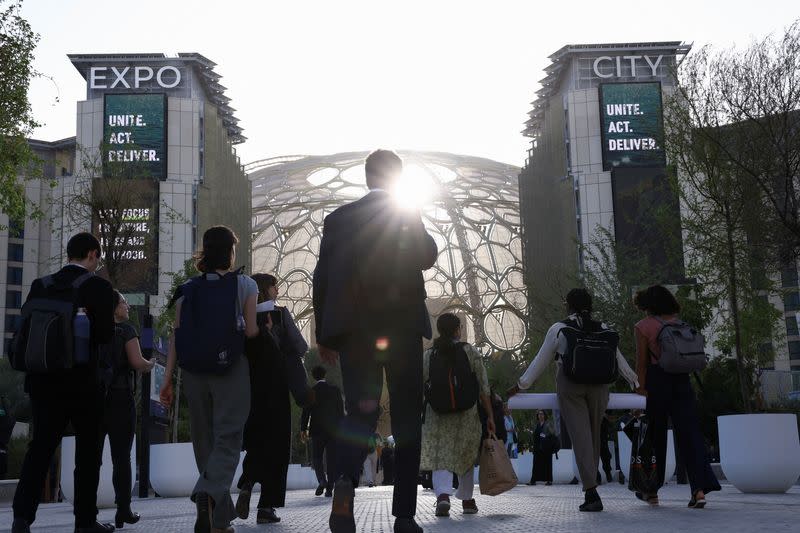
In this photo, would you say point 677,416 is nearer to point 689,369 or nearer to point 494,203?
point 689,369

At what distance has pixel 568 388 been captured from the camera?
28.9 ft

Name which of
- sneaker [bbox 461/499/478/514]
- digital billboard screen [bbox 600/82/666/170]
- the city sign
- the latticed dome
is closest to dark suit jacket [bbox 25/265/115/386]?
sneaker [bbox 461/499/478/514]

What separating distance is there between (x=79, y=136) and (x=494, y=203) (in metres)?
33.4

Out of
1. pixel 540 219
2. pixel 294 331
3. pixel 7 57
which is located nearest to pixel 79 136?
pixel 540 219

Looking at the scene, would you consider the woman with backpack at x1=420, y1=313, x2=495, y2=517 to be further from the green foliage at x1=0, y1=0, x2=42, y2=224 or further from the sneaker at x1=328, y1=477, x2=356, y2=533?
the green foliage at x1=0, y1=0, x2=42, y2=224

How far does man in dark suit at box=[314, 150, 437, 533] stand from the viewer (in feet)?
17.9

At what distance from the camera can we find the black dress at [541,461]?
20828 mm

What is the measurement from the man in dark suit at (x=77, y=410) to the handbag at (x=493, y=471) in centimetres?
327

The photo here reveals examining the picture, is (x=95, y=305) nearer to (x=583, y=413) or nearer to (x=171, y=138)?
(x=583, y=413)

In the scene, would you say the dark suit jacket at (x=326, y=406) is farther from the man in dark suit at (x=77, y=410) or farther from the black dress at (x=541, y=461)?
A: the man in dark suit at (x=77, y=410)

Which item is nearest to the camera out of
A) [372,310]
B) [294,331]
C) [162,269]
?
[372,310]

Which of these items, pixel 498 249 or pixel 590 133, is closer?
pixel 590 133

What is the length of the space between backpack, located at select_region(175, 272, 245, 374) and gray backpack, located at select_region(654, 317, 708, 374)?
3648 mm

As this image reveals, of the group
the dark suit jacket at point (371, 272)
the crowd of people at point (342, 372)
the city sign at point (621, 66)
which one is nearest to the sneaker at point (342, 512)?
the crowd of people at point (342, 372)
